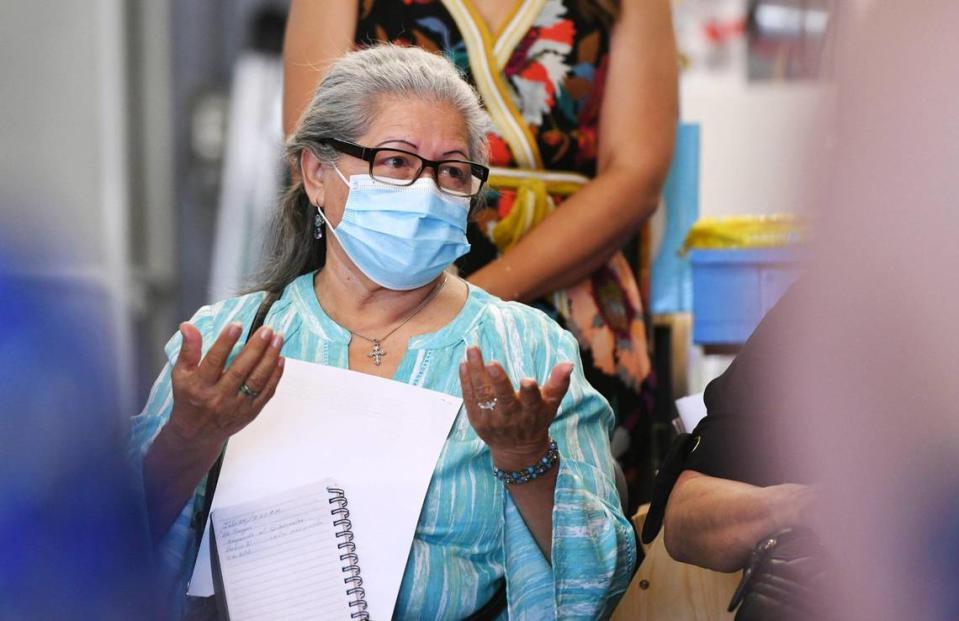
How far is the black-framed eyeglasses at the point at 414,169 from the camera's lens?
Result: 167cm

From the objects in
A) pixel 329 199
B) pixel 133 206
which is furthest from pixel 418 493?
pixel 133 206

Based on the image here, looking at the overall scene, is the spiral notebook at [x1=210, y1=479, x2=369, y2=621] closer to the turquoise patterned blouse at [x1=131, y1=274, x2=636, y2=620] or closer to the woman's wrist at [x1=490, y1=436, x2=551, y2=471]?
the turquoise patterned blouse at [x1=131, y1=274, x2=636, y2=620]

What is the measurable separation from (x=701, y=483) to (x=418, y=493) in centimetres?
35

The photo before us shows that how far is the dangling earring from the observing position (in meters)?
Result: 1.81

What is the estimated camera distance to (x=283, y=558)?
4.73 ft

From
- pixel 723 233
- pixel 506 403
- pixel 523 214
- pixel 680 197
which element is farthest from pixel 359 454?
pixel 680 197

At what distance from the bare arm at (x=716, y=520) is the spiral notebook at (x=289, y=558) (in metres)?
0.40

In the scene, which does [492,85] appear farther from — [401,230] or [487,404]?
[487,404]

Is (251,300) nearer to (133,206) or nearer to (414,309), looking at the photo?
(414,309)

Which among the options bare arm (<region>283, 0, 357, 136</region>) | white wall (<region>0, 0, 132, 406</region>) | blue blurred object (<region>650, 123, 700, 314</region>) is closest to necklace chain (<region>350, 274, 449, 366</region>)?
bare arm (<region>283, 0, 357, 136</region>)

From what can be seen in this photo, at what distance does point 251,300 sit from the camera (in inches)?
69.3

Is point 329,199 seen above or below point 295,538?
above

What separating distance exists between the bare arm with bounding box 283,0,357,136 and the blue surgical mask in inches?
11.4

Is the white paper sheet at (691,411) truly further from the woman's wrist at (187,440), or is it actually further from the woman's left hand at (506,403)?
the woman's wrist at (187,440)
